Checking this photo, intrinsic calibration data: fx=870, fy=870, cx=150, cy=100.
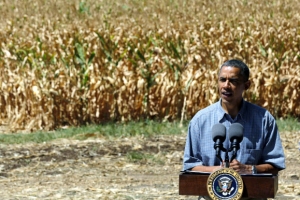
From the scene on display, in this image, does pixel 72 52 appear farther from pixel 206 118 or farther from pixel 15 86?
pixel 206 118

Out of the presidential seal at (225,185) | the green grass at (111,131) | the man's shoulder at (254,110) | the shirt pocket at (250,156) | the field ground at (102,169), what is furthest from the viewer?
the green grass at (111,131)

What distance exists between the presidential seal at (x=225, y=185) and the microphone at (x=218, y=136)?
136mm

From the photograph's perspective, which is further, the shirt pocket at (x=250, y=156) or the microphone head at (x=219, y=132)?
the shirt pocket at (x=250, y=156)

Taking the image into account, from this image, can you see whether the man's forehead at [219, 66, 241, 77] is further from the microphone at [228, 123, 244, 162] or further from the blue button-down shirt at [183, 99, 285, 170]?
the microphone at [228, 123, 244, 162]

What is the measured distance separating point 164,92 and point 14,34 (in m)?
5.64

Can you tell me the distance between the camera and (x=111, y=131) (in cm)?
1275

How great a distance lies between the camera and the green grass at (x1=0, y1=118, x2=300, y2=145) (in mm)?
12555

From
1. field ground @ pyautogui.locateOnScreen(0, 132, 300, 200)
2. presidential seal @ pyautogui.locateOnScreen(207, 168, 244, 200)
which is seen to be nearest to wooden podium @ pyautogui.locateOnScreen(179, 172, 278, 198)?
presidential seal @ pyautogui.locateOnScreen(207, 168, 244, 200)

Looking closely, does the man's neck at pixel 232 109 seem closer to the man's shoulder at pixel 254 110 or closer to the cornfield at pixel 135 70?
the man's shoulder at pixel 254 110

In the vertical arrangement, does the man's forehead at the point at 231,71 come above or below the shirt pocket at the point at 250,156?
above

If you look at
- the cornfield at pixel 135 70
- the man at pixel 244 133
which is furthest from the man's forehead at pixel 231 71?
the cornfield at pixel 135 70

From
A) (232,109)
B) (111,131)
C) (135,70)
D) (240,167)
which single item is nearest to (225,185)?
(240,167)

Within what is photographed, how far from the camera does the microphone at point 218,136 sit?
4.49 m

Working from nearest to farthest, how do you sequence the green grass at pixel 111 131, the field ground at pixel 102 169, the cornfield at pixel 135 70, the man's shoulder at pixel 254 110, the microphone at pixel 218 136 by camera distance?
the microphone at pixel 218 136
the man's shoulder at pixel 254 110
the field ground at pixel 102 169
the green grass at pixel 111 131
the cornfield at pixel 135 70
